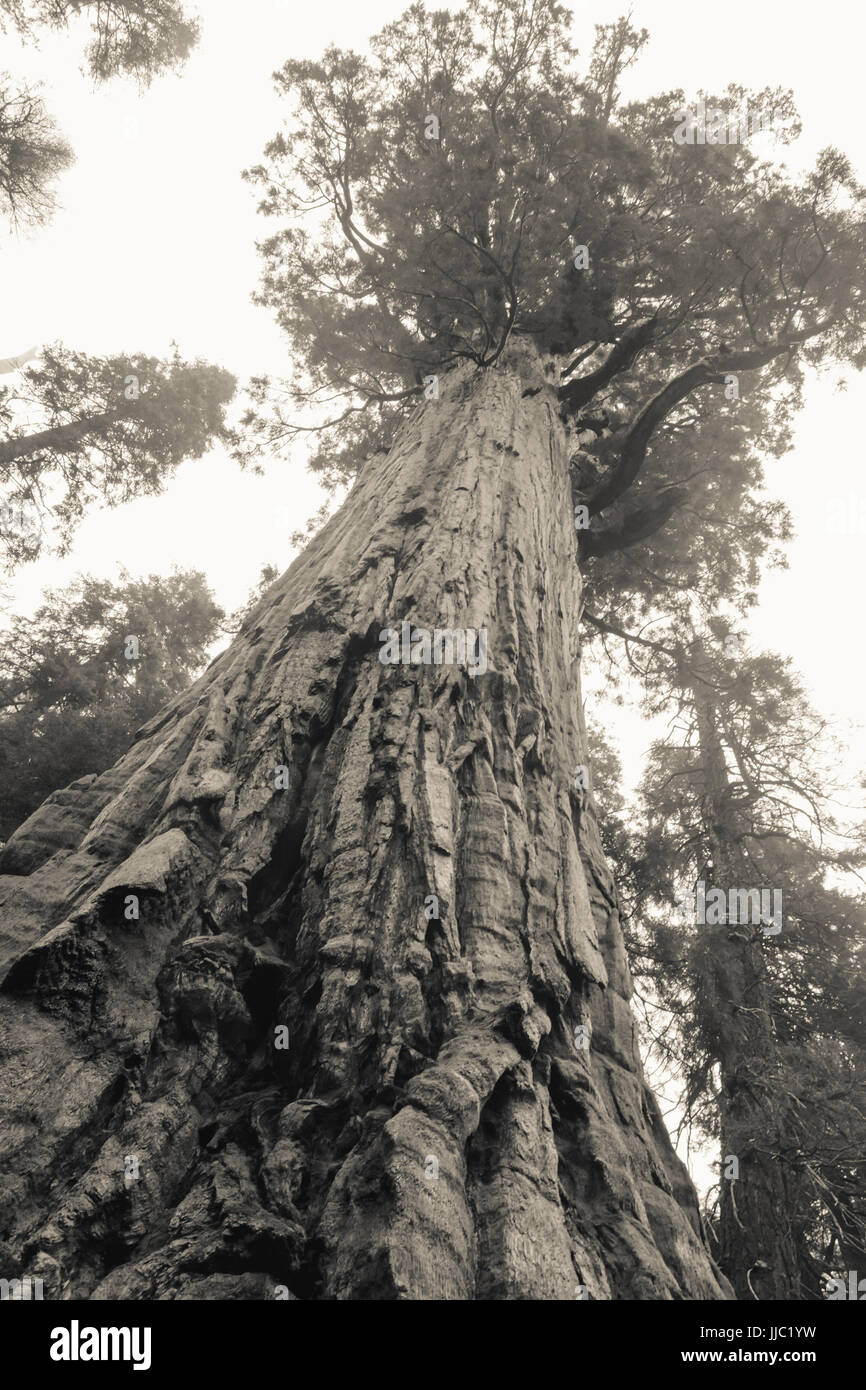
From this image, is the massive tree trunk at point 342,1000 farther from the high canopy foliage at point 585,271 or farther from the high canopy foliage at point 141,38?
the high canopy foliage at point 141,38

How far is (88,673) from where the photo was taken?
31.1 ft

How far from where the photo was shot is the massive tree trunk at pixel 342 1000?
220 centimetres

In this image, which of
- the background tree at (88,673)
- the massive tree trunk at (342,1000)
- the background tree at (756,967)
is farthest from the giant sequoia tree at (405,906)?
the background tree at (88,673)

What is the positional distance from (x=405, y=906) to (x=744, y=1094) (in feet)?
13.8

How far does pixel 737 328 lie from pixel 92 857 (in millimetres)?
8434

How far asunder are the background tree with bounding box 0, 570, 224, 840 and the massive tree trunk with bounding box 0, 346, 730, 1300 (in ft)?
10.8

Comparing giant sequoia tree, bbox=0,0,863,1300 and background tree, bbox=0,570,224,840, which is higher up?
background tree, bbox=0,570,224,840

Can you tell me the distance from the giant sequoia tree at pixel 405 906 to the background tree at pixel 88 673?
3.25 metres

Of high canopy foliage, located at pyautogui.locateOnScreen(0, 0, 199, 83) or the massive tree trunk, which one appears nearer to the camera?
the massive tree trunk

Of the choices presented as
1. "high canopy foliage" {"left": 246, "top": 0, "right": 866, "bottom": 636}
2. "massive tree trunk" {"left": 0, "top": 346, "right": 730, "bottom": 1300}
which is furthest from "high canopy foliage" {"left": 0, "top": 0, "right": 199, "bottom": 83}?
"massive tree trunk" {"left": 0, "top": 346, "right": 730, "bottom": 1300}

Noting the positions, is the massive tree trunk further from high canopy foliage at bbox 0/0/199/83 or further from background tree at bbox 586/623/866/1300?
high canopy foliage at bbox 0/0/199/83

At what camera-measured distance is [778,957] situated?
27.2ft

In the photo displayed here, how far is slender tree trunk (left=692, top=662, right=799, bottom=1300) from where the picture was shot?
4.68m

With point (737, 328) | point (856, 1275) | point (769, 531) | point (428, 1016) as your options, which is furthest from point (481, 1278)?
point (769, 531)
